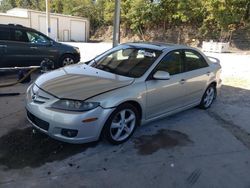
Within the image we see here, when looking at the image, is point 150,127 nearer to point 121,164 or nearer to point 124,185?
point 121,164

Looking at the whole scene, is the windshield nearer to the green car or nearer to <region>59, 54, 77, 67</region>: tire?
the green car

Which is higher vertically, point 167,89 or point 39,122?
point 167,89

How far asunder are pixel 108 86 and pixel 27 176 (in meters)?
1.54

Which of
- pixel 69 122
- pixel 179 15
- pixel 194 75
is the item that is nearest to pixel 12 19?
pixel 179 15

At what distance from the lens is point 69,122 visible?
3.36 metres

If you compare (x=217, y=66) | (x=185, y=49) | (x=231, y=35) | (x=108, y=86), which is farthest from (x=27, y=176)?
(x=231, y=35)

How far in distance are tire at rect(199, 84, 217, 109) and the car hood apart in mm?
2331

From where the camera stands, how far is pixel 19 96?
595cm

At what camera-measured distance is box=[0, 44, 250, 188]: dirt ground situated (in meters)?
3.13

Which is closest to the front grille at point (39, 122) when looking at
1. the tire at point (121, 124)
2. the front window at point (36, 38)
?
the tire at point (121, 124)

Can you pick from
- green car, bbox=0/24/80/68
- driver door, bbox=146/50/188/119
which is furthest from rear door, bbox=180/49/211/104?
green car, bbox=0/24/80/68

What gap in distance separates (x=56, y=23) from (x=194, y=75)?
98.6ft

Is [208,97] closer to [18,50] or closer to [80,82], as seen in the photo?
[80,82]

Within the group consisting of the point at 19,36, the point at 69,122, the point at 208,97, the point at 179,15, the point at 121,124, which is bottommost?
the point at 208,97
